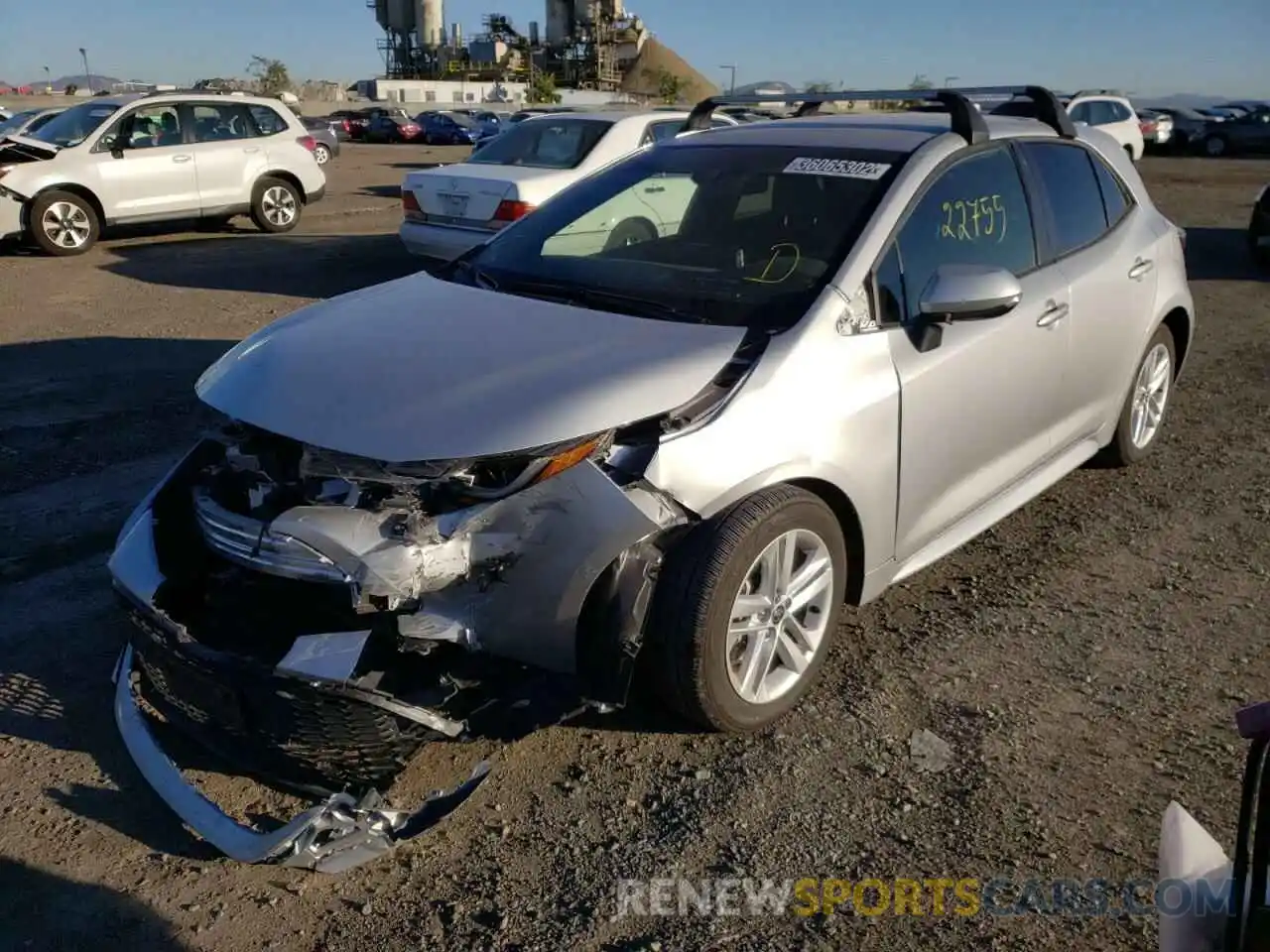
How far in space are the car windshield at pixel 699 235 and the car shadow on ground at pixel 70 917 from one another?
216 cm

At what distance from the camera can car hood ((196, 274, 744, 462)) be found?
2.81 m

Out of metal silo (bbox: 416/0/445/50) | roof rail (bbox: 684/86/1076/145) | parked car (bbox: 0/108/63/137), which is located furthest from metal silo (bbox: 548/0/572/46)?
roof rail (bbox: 684/86/1076/145)

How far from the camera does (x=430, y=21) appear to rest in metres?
97.7

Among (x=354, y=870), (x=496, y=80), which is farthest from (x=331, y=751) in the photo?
(x=496, y=80)

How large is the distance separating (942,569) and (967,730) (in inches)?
46.9

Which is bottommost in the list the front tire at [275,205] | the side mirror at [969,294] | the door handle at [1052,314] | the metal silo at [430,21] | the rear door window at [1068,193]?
the front tire at [275,205]

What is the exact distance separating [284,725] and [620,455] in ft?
3.52

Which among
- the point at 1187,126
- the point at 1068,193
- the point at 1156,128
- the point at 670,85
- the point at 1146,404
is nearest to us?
the point at 1068,193

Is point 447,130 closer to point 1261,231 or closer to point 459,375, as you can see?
point 1261,231

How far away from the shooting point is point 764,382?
308 cm

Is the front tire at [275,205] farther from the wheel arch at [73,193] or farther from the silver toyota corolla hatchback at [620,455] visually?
the silver toyota corolla hatchback at [620,455]

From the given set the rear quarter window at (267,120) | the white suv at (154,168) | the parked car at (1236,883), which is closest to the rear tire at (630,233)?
the parked car at (1236,883)

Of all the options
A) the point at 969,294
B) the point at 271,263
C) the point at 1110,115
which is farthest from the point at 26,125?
the point at 1110,115

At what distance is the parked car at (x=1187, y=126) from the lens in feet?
107
